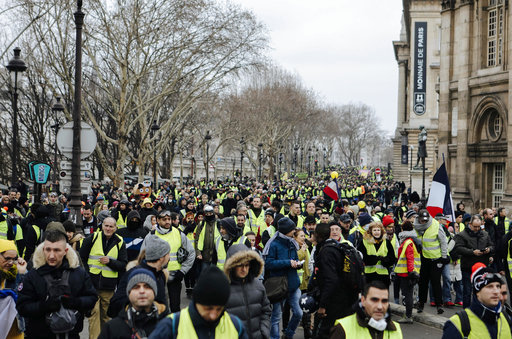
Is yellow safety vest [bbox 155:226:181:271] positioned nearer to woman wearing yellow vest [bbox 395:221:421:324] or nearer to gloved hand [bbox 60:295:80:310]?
gloved hand [bbox 60:295:80:310]

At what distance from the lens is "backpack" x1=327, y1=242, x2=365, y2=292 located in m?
6.89

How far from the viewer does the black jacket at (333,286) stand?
22.5ft

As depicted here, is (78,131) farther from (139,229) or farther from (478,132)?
(478,132)

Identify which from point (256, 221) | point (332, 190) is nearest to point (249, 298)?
point (256, 221)

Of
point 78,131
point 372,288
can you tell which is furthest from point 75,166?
point 372,288

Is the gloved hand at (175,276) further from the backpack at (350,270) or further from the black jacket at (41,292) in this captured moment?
the black jacket at (41,292)

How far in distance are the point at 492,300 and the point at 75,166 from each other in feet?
30.3

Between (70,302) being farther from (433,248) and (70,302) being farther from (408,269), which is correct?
(433,248)

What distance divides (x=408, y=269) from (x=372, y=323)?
19.0 ft

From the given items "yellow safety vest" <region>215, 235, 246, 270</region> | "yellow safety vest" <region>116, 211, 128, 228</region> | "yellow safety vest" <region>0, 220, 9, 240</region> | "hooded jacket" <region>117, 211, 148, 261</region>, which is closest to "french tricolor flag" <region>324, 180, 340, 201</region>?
"yellow safety vest" <region>116, 211, 128, 228</region>

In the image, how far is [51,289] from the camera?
17.5 feet

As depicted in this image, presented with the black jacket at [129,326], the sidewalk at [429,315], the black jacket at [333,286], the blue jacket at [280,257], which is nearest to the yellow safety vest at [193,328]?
the black jacket at [129,326]

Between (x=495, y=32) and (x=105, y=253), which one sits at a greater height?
(x=495, y=32)

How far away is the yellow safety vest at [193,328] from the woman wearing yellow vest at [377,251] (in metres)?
5.61
